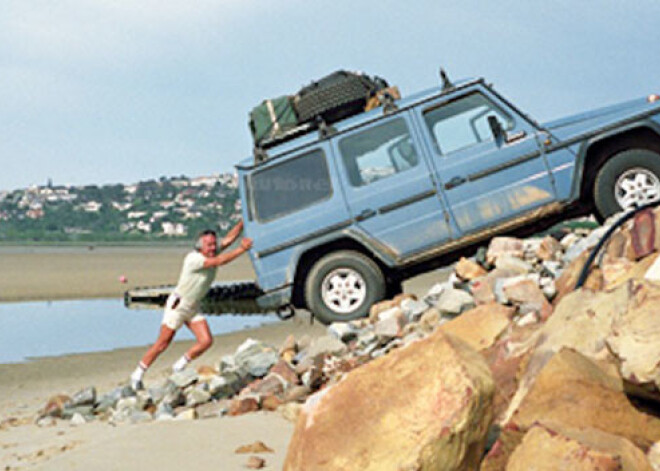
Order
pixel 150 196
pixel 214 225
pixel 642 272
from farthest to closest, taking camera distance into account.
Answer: pixel 150 196
pixel 214 225
pixel 642 272

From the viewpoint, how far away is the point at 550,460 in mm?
3617

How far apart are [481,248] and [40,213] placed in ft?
363

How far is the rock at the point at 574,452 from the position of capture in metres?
3.51

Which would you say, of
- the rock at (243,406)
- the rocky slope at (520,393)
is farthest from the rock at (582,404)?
the rock at (243,406)

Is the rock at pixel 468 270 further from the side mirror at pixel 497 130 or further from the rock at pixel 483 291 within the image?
the side mirror at pixel 497 130

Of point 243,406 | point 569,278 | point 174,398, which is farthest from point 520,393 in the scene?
point 174,398

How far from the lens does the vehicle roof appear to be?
952 centimetres

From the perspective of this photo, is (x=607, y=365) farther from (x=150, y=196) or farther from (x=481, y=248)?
(x=150, y=196)

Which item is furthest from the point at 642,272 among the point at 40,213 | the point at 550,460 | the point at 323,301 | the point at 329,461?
the point at 40,213

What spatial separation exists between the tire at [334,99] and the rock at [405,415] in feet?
20.0

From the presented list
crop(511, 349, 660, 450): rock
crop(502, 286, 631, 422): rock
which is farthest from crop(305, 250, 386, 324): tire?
crop(511, 349, 660, 450): rock

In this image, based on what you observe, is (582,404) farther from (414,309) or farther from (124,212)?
(124,212)

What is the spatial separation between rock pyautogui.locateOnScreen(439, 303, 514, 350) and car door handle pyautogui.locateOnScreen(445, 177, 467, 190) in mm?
2773

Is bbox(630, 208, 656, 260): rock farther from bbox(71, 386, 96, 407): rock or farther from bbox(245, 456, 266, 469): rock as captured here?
bbox(71, 386, 96, 407): rock
